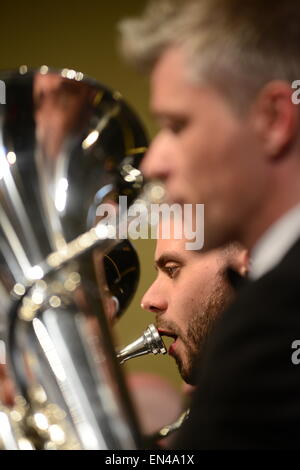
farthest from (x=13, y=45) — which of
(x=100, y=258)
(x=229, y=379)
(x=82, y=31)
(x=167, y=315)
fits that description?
(x=229, y=379)

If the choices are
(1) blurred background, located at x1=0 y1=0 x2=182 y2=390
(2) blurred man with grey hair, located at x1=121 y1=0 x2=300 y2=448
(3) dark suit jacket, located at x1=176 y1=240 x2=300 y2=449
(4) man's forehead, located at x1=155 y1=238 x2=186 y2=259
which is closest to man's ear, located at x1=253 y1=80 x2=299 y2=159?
(2) blurred man with grey hair, located at x1=121 y1=0 x2=300 y2=448

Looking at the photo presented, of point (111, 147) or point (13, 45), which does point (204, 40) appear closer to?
point (111, 147)

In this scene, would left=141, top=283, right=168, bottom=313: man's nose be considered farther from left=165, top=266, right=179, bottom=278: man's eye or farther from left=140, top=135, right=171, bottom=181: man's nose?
left=140, top=135, right=171, bottom=181: man's nose

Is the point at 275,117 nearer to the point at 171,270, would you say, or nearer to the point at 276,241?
the point at 276,241

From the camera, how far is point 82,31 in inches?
50.9

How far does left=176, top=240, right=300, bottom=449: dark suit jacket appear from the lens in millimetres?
421

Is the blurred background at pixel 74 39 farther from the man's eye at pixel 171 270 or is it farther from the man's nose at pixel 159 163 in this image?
the man's nose at pixel 159 163

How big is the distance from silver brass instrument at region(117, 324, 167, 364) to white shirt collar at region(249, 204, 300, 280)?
412 mm

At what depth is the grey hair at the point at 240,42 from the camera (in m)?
0.50

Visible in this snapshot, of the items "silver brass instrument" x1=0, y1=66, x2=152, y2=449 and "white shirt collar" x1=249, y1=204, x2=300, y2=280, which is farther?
"silver brass instrument" x1=0, y1=66, x2=152, y2=449

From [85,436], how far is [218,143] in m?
0.27

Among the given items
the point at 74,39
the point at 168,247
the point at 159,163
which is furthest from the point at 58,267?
the point at 74,39

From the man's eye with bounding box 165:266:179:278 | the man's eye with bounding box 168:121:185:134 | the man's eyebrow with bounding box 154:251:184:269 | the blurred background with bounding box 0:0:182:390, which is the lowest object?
the man's eye with bounding box 168:121:185:134

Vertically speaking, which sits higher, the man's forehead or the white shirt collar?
the man's forehead
